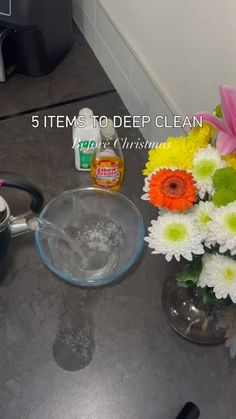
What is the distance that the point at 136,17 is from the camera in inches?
35.0

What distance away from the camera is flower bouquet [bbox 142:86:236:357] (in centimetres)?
45

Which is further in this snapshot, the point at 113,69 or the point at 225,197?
the point at 113,69

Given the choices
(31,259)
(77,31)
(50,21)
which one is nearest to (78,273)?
(31,259)

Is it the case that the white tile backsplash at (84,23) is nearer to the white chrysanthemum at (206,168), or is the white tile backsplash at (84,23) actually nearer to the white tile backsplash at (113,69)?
the white tile backsplash at (113,69)

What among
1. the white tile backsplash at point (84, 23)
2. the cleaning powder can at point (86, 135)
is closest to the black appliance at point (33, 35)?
the white tile backsplash at point (84, 23)

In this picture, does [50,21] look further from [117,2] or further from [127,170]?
[127,170]

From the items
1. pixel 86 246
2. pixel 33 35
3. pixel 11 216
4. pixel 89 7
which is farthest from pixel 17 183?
pixel 89 7

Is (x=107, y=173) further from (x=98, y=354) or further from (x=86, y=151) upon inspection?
(x=98, y=354)

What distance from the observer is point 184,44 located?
75 cm

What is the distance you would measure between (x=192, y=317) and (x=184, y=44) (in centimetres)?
47

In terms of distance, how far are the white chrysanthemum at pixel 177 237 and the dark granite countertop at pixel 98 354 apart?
0.27m

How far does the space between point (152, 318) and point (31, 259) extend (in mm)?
243

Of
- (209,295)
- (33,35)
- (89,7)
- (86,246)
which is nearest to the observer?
(209,295)

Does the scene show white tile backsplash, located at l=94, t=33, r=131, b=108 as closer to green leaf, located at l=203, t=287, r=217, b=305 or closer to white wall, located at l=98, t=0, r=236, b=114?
white wall, located at l=98, t=0, r=236, b=114
